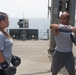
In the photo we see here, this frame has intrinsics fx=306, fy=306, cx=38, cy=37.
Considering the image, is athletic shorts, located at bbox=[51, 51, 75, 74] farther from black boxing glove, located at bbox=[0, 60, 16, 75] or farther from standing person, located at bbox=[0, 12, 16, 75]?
black boxing glove, located at bbox=[0, 60, 16, 75]

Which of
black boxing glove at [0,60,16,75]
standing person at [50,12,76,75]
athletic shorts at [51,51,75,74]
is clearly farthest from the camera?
athletic shorts at [51,51,75,74]

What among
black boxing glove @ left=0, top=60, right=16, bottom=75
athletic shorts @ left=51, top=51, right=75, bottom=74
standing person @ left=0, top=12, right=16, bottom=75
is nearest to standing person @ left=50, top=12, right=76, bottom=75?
athletic shorts @ left=51, top=51, right=75, bottom=74

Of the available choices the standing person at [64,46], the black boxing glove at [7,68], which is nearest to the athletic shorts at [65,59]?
the standing person at [64,46]

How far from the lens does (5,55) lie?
3.86 m

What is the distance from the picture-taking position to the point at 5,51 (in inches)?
152

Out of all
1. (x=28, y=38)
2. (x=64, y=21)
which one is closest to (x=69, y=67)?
(x=64, y=21)

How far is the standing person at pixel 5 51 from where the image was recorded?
3.72 m

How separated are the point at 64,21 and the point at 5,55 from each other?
210 cm

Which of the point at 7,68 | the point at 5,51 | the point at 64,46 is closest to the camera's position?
the point at 7,68

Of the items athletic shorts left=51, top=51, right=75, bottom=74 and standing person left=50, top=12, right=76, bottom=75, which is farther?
athletic shorts left=51, top=51, right=75, bottom=74

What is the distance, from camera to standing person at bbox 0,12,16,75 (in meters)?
3.72

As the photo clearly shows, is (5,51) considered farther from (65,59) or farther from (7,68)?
(65,59)

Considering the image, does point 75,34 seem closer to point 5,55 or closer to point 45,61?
point 5,55

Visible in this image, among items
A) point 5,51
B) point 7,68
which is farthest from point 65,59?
point 7,68
